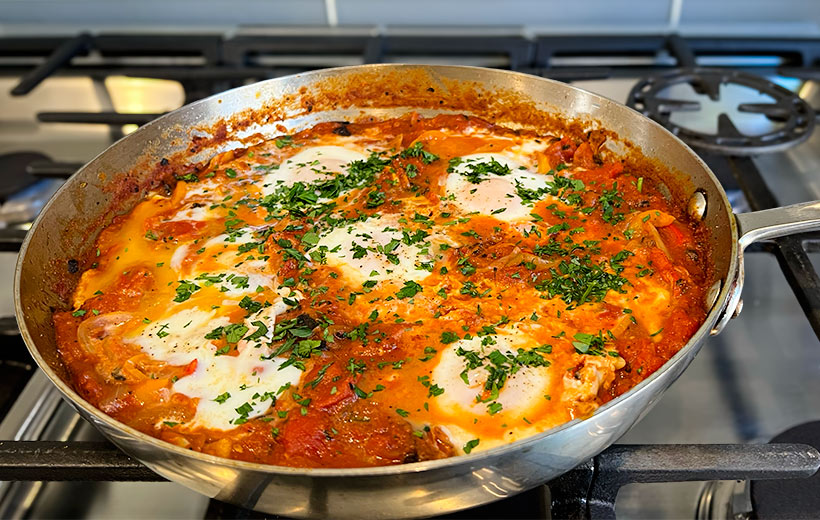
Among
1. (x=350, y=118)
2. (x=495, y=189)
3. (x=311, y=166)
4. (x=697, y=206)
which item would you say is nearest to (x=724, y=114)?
(x=697, y=206)

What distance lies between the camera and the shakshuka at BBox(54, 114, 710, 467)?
1611 mm

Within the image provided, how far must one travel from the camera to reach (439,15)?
142 inches

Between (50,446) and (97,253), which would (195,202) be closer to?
(97,253)

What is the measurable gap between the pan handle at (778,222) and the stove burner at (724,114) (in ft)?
2.90

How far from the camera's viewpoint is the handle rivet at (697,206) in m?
2.01

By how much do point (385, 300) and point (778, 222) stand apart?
1.04 m

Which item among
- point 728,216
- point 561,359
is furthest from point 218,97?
point 728,216

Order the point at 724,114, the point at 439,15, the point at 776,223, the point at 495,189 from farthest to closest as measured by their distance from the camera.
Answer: the point at 439,15 < the point at 724,114 < the point at 495,189 < the point at 776,223

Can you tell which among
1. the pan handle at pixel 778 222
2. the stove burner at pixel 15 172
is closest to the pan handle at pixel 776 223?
the pan handle at pixel 778 222

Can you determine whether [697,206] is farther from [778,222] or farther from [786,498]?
[786,498]

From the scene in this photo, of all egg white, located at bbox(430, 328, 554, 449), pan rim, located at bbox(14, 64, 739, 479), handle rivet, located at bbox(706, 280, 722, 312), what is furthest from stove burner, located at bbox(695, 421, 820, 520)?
egg white, located at bbox(430, 328, 554, 449)

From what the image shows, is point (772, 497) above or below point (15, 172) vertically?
below

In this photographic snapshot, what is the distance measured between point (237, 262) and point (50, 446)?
28.8 inches

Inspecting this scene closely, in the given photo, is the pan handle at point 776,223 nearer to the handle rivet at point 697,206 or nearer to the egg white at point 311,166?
the handle rivet at point 697,206
